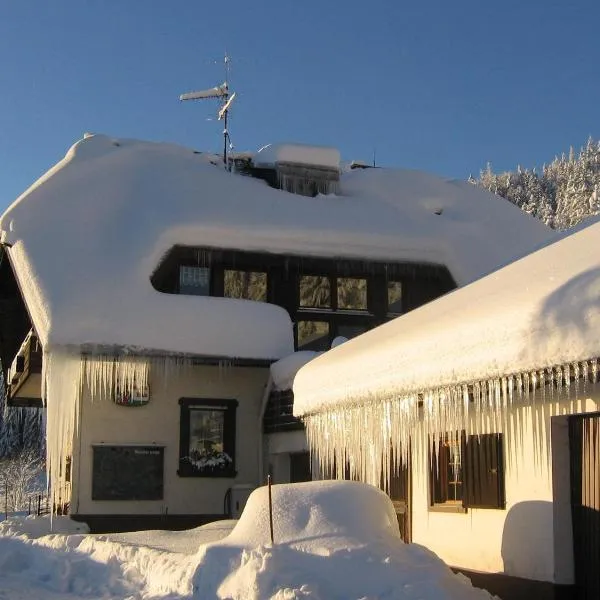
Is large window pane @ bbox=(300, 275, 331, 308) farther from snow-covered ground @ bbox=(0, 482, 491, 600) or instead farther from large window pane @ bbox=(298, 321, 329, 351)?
snow-covered ground @ bbox=(0, 482, 491, 600)

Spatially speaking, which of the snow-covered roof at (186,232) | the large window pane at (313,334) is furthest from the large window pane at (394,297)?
the large window pane at (313,334)

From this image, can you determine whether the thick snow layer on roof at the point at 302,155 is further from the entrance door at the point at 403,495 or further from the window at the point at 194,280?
the entrance door at the point at 403,495

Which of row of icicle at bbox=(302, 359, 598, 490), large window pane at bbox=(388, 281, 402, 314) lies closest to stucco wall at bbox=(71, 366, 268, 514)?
large window pane at bbox=(388, 281, 402, 314)

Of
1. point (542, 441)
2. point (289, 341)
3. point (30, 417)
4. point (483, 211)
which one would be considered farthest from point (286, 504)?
point (30, 417)

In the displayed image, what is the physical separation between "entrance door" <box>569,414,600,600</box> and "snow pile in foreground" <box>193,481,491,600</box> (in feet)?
3.10

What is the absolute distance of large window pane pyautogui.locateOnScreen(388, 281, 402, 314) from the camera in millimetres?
20219

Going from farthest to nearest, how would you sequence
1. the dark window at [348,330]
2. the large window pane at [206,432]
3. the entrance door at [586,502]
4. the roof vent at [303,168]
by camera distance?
the roof vent at [303,168] < the dark window at [348,330] < the large window pane at [206,432] < the entrance door at [586,502]

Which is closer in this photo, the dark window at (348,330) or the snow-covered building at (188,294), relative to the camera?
the snow-covered building at (188,294)

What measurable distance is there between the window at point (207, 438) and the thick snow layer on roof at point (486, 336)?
5.98 m

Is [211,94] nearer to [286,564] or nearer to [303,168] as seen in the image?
[303,168]

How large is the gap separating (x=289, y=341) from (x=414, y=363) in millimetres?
8339

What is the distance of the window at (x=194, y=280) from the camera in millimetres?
19125

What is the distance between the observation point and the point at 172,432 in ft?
61.1

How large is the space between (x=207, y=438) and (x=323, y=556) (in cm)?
1026
